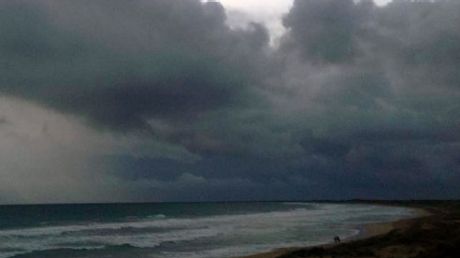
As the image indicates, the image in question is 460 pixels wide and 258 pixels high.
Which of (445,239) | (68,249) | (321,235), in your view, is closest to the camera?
(445,239)

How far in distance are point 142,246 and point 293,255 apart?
48.9ft

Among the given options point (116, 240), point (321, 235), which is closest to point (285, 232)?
point (321, 235)

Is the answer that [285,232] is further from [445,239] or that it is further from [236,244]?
[445,239]

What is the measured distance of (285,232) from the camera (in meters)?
51.3

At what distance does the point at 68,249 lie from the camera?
1585 inches

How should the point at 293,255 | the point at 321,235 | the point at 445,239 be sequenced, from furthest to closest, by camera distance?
the point at 321,235
the point at 445,239
the point at 293,255

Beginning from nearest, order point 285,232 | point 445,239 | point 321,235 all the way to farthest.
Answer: point 445,239 → point 321,235 → point 285,232

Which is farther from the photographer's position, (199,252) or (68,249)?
(68,249)

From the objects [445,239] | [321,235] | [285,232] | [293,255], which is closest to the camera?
[293,255]

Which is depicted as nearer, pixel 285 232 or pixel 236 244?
pixel 236 244

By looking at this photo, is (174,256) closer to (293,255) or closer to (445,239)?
(293,255)

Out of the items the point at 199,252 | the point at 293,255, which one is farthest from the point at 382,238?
the point at 199,252

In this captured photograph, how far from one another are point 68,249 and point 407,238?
22.9 meters

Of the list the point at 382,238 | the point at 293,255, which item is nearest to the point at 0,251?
the point at 293,255
